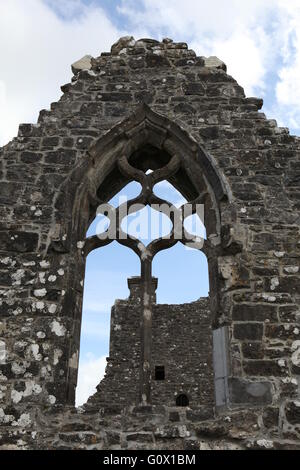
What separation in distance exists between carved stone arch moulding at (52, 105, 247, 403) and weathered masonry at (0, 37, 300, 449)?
0.05 feet

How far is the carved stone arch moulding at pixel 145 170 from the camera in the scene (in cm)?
522

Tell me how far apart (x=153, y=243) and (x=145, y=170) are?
5.14ft

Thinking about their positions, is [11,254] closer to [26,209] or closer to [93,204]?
[26,209]

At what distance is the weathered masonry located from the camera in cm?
445

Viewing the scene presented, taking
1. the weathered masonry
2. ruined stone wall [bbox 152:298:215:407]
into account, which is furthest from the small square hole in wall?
the weathered masonry

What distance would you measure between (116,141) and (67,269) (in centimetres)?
185

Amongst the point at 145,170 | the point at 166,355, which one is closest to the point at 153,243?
the point at 145,170

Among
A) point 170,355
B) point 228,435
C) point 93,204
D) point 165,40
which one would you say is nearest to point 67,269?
point 93,204

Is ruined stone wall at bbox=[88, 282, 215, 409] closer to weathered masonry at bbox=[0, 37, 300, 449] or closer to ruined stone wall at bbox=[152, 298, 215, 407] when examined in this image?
ruined stone wall at bbox=[152, 298, 215, 407]

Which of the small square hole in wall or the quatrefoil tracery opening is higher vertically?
the quatrefoil tracery opening

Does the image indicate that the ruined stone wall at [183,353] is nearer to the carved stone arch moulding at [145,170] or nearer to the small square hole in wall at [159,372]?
the small square hole in wall at [159,372]

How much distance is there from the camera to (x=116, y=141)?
20.5 feet

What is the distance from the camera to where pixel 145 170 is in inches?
267

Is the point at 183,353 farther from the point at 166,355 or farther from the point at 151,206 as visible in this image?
the point at 151,206
